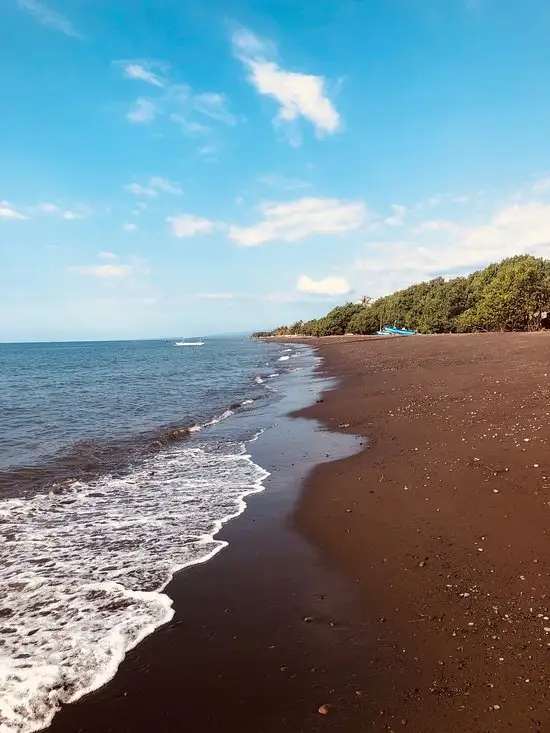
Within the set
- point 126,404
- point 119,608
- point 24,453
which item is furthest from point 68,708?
point 126,404

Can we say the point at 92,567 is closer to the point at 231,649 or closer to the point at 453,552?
the point at 231,649

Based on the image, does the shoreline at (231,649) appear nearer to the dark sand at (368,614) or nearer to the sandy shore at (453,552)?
the dark sand at (368,614)

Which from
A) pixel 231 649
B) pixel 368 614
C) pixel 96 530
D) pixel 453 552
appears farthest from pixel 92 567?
pixel 453 552

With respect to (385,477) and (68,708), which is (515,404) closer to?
(385,477)

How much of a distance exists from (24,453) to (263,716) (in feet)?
44.6

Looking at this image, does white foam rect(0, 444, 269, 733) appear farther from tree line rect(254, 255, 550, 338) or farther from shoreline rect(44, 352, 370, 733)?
tree line rect(254, 255, 550, 338)

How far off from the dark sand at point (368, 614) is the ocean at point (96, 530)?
44cm

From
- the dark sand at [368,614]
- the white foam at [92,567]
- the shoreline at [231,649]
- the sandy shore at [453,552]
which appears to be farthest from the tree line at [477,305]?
the shoreline at [231,649]

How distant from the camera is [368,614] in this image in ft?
16.3

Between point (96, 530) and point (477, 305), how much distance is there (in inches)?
3105

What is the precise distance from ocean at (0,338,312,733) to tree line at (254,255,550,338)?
189 feet

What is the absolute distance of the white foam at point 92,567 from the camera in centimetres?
433

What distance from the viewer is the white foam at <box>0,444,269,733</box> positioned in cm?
433

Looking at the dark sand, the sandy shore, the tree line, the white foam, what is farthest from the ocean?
the tree line
